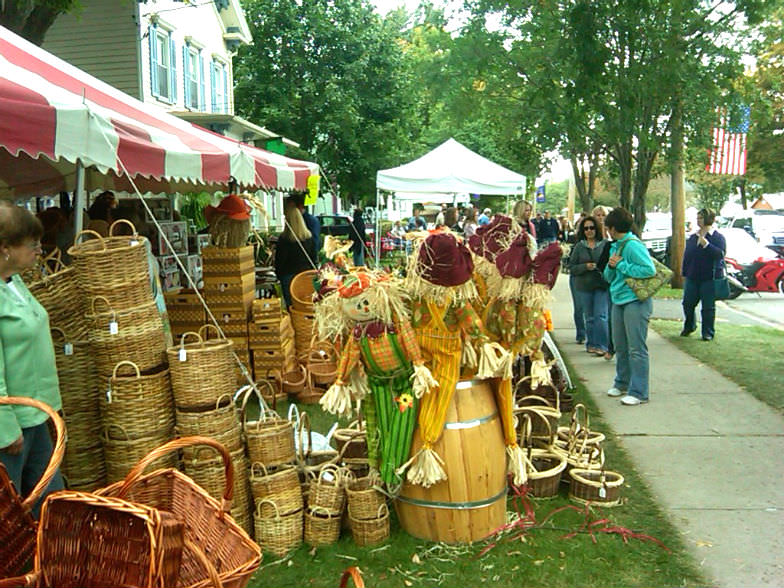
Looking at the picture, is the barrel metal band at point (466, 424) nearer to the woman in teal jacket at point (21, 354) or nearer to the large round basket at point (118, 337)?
the large round basket at point (118, 337)

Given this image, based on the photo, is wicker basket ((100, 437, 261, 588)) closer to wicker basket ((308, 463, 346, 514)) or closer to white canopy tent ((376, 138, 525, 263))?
wicker basket ((308, 463, 346, 514))

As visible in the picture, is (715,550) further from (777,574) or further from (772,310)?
(772,310)

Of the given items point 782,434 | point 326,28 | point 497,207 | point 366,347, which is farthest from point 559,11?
point 497,207

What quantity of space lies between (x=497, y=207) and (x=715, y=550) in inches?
2095

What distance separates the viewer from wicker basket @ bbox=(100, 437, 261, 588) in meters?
2.22

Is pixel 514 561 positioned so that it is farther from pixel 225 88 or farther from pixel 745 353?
pixel 225 88

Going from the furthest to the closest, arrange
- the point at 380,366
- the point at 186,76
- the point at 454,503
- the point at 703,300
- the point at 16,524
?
the point at 186,76, the point at 703,300, the point at 454,503, the point at 380,366, the point at 16,524

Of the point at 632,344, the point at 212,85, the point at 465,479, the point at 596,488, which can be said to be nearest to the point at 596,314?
the point at 632,344

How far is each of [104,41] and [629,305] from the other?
14.2 meters

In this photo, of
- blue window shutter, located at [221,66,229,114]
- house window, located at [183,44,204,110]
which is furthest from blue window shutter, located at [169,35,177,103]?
blue window shutter, located at [221,66,229,114]

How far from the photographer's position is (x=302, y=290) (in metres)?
8.11

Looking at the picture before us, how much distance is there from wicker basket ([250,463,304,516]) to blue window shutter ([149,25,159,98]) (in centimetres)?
1511

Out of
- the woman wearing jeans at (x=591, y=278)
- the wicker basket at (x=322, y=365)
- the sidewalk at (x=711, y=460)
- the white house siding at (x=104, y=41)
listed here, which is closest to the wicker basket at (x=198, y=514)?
the sidewalk at (x=711, y=460)

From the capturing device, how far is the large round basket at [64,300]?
12.7 feet
